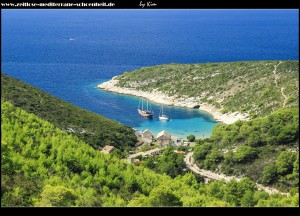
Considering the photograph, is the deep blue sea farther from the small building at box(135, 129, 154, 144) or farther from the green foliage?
the green foliage

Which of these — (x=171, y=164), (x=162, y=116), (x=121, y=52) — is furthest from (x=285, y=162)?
(x=121, y=52)

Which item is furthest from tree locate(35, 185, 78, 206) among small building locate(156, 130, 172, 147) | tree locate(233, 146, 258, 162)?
small building locate(156, 130, 172, 147)

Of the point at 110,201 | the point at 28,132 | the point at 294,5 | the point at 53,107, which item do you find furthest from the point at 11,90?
the point at 294,5

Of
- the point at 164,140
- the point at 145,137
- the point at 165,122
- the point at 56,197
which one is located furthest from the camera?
the point at 165,122

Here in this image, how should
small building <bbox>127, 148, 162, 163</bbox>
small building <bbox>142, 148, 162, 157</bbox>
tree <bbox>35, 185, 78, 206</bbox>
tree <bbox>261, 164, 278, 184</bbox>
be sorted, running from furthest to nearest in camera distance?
small building <bbox>142, 148, 162, 157</bbox> < small building <bbox>127, 148, 162, 163</bbox> < tree <bbox>261, 164, 278, 184</bbox> < tree <bbox>35, 185, 78, 206</bbox>

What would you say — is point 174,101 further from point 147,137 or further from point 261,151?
point 261,151
